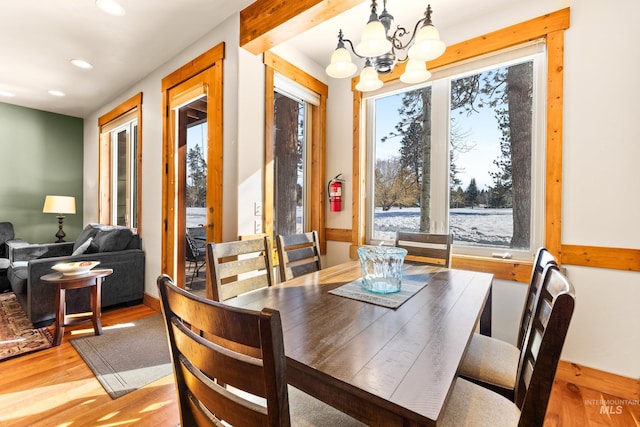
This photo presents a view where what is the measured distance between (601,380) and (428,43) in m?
2.42

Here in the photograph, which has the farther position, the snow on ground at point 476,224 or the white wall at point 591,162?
the snow on ground at point 476,224

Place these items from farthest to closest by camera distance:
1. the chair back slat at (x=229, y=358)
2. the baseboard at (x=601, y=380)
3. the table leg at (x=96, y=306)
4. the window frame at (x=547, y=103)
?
the table leg at (x=96, y=306), the window frame at (x=547, y=103), the baseboard at (x=601, y=380), the chair back slat at (x=229, y=358)

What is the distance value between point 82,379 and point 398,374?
2.33 m

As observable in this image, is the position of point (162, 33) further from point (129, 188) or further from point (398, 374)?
point (398, 374)

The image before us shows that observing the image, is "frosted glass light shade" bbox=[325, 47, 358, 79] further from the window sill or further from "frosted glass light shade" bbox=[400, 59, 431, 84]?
the window sill

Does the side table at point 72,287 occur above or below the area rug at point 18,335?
above

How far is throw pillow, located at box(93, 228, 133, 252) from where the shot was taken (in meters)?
3.33

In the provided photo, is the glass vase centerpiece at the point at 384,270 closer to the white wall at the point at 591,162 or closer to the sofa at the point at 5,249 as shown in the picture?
the white wall at the point at 591,162

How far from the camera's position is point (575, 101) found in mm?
2031

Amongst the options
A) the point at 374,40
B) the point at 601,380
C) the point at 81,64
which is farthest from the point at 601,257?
the point at 81,64

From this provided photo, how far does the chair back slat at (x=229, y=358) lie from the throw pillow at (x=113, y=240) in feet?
10.6

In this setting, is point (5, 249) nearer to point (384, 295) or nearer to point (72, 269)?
point (72, 269)

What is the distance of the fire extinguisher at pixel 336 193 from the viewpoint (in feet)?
10.8

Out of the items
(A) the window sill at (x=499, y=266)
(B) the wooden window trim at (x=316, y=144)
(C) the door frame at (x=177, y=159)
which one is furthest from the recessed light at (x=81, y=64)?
(A) the window sill at (x=499, y=266)
